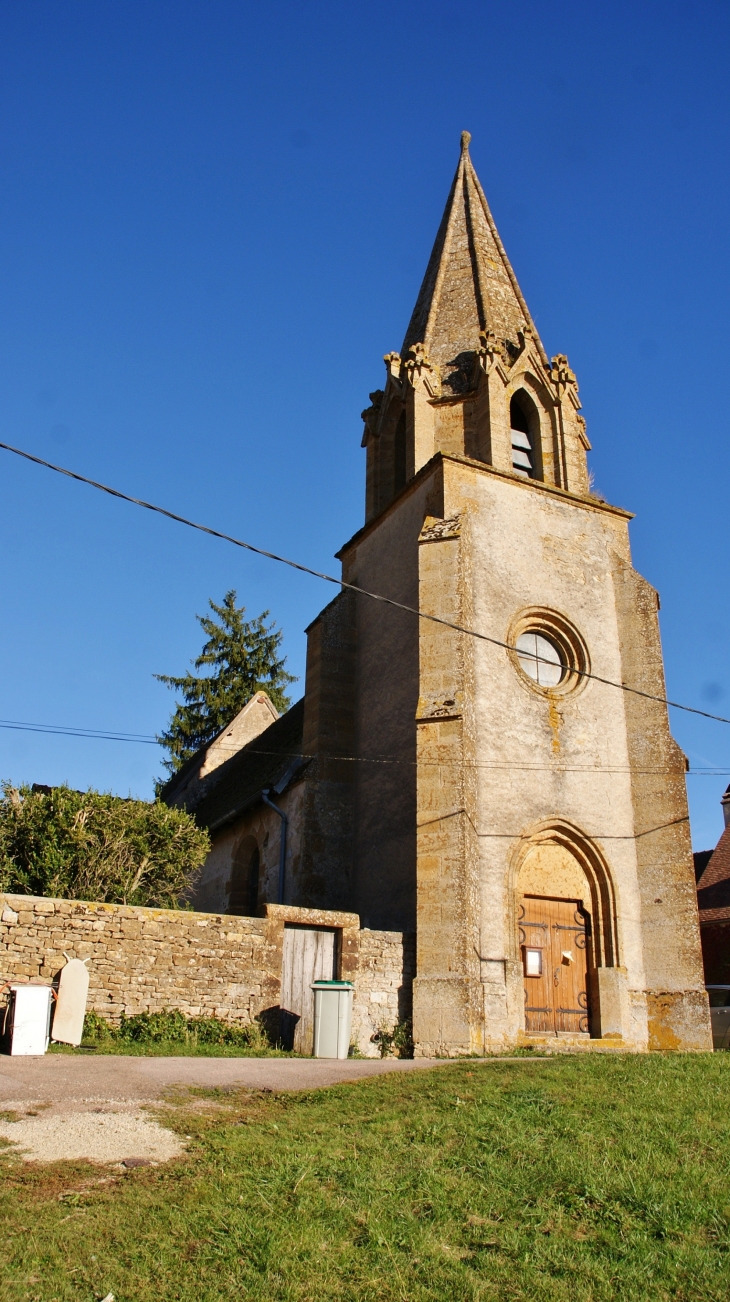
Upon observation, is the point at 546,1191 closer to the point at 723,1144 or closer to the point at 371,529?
the point at 723,1144

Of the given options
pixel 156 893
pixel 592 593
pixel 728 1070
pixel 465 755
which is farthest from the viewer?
pixel 592 593

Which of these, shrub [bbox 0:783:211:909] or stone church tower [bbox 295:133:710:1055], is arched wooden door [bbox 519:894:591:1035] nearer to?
stone church tower [bbox 295:133:710:1055]

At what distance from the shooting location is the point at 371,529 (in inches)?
810

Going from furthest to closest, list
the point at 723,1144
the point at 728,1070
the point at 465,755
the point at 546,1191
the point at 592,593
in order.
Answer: the point at 592,593, the point at 465,755, the point at 728,1070, the point at 723,1144, the point at 546,1191

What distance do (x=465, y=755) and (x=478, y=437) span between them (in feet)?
24.0

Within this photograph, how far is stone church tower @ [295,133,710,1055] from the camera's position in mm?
14766

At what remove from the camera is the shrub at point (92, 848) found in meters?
14.9

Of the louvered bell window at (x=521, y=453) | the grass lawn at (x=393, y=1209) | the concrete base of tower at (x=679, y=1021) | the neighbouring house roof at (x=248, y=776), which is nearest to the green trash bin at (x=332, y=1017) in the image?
the grass lawn at (x=393, y=1209)

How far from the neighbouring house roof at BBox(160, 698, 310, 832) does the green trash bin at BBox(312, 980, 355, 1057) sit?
21.2ft

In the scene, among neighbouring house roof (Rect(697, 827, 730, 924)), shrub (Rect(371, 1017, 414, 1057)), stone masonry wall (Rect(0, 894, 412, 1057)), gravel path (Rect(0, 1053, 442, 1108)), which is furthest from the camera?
neighbouring house roof (Rect(697, 827, 730, 924))

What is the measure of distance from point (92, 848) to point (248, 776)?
9.54 m

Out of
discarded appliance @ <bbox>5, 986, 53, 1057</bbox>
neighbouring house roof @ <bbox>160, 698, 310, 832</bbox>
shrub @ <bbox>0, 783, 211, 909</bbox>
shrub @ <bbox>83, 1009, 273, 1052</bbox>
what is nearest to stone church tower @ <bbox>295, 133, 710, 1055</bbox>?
neighbouring house roof @ <bbox>160, 698, 310, 832</bbox>

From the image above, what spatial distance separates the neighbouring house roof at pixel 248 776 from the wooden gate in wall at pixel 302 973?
17.0 feet

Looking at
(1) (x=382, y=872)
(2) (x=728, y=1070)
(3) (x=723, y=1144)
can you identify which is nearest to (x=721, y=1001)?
(1) (x=382, y=872)
